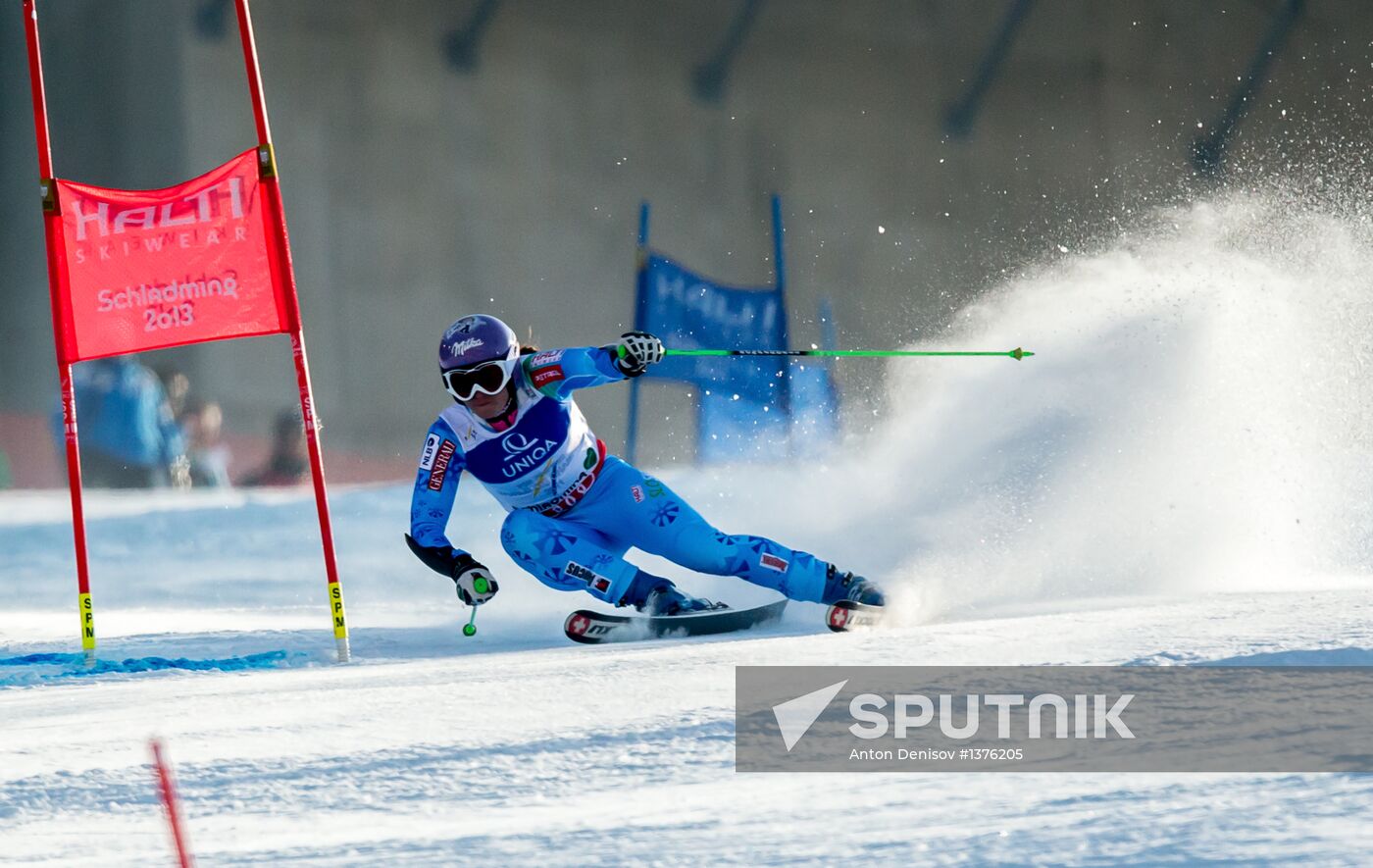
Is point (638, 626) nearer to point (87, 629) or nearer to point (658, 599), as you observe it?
point (658, 599)

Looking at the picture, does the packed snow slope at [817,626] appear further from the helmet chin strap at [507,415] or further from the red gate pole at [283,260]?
the helmet chin strap at [507,415]

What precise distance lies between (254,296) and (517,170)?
6.31 metres

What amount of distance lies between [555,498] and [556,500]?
1cm

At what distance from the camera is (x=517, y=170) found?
1091 cm

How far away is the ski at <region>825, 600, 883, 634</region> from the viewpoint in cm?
448

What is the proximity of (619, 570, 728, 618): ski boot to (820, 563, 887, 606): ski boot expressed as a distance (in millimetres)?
347

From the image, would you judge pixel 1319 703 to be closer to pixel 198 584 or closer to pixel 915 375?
pixel 198 584

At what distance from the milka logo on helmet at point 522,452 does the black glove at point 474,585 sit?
0.34 meters

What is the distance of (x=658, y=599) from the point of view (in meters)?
4.82

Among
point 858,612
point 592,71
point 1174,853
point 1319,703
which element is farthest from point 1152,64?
point 1174,853

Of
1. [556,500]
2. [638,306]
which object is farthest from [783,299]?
A: [556,500]

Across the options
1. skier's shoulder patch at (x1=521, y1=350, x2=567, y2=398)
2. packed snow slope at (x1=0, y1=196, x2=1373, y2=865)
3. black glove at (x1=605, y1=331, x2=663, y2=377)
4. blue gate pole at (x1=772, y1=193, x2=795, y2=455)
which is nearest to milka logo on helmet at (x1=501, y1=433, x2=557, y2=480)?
skier's shoulder patch at (x1=521, y1=350, x2=567, y2=398)

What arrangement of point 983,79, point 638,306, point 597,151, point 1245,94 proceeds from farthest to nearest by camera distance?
point 1245,94, point 983,79, point 597,151, point 638,306

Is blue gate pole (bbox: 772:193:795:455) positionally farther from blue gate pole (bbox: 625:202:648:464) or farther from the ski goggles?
the ski goggles
